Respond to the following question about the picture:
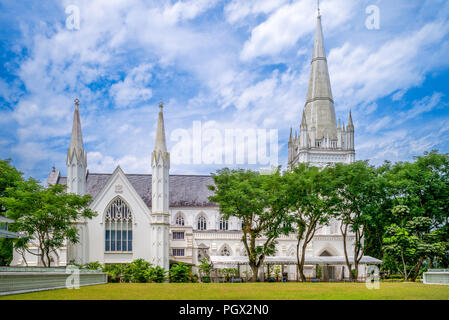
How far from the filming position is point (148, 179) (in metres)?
73.7

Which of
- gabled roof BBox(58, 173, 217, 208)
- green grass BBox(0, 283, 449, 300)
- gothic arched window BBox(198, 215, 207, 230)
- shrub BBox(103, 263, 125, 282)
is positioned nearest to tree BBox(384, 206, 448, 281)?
green grass BBox(0, 283, 449, 300)

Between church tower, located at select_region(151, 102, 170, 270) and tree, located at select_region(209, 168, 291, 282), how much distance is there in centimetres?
851

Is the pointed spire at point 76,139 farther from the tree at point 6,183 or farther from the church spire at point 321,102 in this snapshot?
the church spire at point 321,102

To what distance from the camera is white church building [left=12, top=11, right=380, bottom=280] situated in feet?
174

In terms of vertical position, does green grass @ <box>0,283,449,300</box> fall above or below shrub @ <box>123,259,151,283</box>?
above

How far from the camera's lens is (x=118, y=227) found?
5466 cm

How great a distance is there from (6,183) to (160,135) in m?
17.3

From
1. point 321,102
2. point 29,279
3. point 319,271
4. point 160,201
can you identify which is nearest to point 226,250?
point 319,271

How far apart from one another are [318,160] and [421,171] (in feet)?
119

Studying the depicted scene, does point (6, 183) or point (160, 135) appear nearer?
point (6, 183)

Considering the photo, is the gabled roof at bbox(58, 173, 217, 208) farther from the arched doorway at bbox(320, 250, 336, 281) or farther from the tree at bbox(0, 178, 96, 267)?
the tree at bbox(0, 178, 96, 267)

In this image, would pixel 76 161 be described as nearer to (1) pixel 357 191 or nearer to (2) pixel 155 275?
(2) pixel 155 275

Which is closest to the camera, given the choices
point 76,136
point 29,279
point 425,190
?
point 29,279
